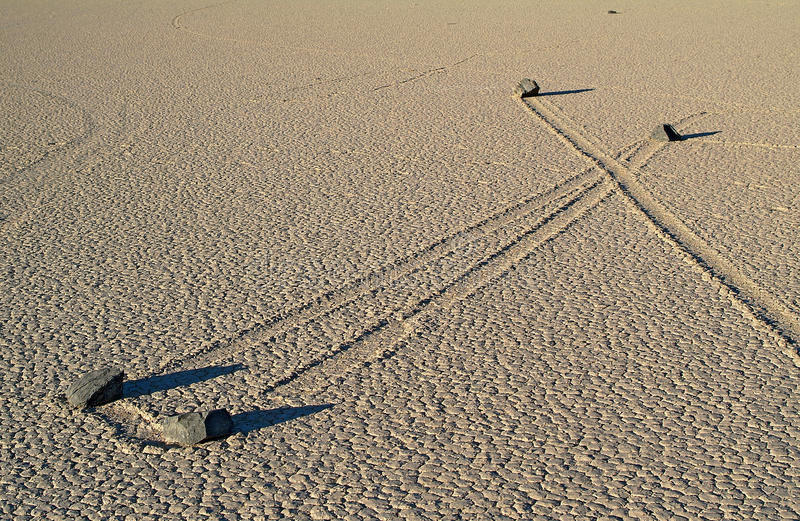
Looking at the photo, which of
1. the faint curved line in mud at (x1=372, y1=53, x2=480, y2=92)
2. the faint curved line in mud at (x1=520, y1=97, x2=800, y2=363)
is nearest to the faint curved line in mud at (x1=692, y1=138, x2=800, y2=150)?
the faint curved line in mud at (x1=520, y1=97, x2=800, y2=363)

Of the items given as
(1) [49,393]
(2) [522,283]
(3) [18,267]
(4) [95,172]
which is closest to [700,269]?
(2) [522,283]

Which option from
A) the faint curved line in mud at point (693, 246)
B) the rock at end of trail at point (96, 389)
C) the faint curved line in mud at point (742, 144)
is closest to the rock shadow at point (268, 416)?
the rock at end of trail at point (96, 389)

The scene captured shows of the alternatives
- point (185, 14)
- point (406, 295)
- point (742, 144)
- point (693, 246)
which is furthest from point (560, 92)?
point (185, 14)

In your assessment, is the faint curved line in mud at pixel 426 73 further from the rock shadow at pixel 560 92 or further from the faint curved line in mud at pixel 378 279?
the faint curved line in mud at pixel 378 279

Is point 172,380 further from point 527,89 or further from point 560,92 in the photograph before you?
point 560,92

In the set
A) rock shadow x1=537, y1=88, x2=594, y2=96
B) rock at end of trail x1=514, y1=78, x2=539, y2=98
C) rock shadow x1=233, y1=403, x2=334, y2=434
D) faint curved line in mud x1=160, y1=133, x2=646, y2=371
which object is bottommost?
rock shadow x1=537, y1=88, x2=594, y2=96

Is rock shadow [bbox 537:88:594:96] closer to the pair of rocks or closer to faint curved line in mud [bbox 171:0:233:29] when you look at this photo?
faint curved line in mud [bbox 171:0:233:29]
